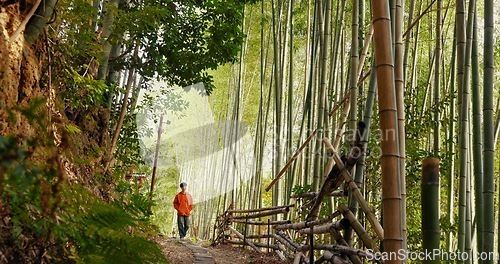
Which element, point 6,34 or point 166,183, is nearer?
point 6,34

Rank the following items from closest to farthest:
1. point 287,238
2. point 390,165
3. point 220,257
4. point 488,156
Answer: point 390,165 < point 488,156 < point 287,238 < point 220,257

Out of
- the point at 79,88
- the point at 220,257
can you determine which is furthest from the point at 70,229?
the point at 220,257

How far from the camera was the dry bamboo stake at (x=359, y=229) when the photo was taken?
2070 mm

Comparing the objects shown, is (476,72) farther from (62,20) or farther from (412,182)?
(62,20)

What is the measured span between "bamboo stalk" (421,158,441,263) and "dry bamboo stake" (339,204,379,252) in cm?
89

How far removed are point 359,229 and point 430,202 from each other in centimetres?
110

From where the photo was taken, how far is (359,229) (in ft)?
7.11

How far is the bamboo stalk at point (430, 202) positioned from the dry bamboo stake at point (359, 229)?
893 mm

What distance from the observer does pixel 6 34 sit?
2072 mm

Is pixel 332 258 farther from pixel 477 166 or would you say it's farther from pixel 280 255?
pixel 280 255

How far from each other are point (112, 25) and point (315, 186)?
5.81ft

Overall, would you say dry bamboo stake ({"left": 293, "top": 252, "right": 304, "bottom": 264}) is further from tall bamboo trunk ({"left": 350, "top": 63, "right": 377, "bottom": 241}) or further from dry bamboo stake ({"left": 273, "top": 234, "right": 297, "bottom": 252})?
tall bamboo trunk ({"left": 350, "top": 63, "right": 377, "bottom": 241})

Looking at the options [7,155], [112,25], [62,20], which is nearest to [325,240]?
[112,25]

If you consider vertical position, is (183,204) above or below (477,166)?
above
